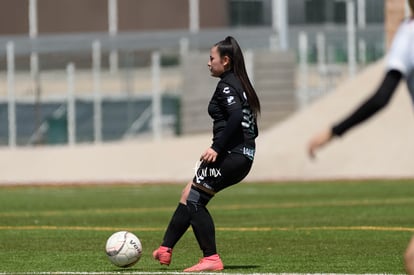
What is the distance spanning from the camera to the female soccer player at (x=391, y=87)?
898cm

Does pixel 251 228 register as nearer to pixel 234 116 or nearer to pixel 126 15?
pixel 234 116

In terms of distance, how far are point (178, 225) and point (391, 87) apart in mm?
5074

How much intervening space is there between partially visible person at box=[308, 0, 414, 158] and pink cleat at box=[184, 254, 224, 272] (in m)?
4.60

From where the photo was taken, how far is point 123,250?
13922 millimetres

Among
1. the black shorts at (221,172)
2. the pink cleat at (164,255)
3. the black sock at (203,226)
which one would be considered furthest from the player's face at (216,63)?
the pink cleat at (164,255)

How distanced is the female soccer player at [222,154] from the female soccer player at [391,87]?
169 inches

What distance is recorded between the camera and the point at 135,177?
146 feet

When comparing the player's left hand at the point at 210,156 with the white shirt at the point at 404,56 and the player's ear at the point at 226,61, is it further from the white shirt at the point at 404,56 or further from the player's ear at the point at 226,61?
the white shirt at the point at 404,56

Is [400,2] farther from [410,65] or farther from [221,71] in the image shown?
[410,65]

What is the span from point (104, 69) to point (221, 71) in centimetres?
3504

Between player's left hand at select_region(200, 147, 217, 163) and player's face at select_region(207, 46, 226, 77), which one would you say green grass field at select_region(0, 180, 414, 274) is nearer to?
player's left hand at select_region(200, 147, 217, 163)

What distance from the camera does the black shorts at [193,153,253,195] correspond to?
13.6 m

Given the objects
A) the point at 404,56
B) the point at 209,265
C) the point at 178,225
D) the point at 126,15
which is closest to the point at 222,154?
the point at 178,225

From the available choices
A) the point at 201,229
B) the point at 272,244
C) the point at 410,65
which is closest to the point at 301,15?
the point at 272,244
